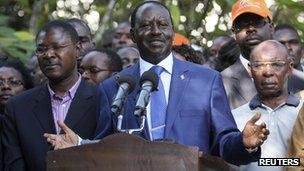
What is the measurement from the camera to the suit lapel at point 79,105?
838 centimetres

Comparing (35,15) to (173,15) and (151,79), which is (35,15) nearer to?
(173,15)

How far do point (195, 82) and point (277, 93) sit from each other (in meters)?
1.05

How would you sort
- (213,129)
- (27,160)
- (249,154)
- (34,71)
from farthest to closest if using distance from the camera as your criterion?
1. (34,71)
2. (27,160)
3. (213,129)
4. (249,154)

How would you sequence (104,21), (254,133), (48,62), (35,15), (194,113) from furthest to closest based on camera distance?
(104,21)
(35,15)
(48,62)
(194,113)
(254,133)

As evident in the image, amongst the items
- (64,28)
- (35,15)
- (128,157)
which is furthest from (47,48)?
(35,15)

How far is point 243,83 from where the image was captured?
30.2 ft

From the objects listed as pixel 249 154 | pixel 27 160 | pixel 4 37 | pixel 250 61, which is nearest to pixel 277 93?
pixel 250 61

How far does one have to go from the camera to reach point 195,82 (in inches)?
302

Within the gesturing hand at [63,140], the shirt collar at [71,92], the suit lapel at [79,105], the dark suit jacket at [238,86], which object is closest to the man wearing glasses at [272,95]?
the dark suit jacket at [238,86]

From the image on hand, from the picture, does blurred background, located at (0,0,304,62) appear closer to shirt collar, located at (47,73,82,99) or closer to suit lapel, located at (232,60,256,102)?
suit lapel, located at (232,60,256,102)

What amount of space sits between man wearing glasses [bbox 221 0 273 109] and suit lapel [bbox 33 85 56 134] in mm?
Result: 1641

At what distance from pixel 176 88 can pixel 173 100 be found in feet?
0.39

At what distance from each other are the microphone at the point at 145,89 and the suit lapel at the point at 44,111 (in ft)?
5.73

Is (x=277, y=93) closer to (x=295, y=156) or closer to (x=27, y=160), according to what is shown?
(x=295, y=156)
